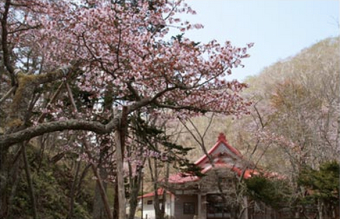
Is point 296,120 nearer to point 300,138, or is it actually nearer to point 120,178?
point 300,138

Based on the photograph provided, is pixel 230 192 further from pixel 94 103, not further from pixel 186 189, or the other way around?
pixel 94 103

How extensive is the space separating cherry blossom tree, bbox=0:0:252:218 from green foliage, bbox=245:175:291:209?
6.45 meters

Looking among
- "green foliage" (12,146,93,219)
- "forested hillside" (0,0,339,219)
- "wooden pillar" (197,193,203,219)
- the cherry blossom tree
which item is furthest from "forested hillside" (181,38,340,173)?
the cherry blossom tree

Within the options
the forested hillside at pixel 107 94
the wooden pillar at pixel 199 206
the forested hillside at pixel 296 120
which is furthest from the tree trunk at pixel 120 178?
the wooden pillar at pixel 199 206

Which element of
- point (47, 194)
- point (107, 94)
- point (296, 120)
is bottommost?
point (47, 194)

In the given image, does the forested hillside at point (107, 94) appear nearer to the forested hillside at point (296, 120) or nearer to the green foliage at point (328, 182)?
the green foliage at point (328, 182)

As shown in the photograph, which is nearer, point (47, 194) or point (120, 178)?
point (120, 178)

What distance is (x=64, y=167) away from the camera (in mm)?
14555

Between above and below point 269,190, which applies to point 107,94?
above

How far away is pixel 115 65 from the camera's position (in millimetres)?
5844

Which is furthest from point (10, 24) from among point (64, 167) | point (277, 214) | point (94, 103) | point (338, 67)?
point (338, 67)

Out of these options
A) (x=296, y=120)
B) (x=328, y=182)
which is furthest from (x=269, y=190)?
(x=296, y=120)

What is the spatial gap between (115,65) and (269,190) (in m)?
8.53

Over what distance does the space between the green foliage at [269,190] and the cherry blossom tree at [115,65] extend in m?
6.45
